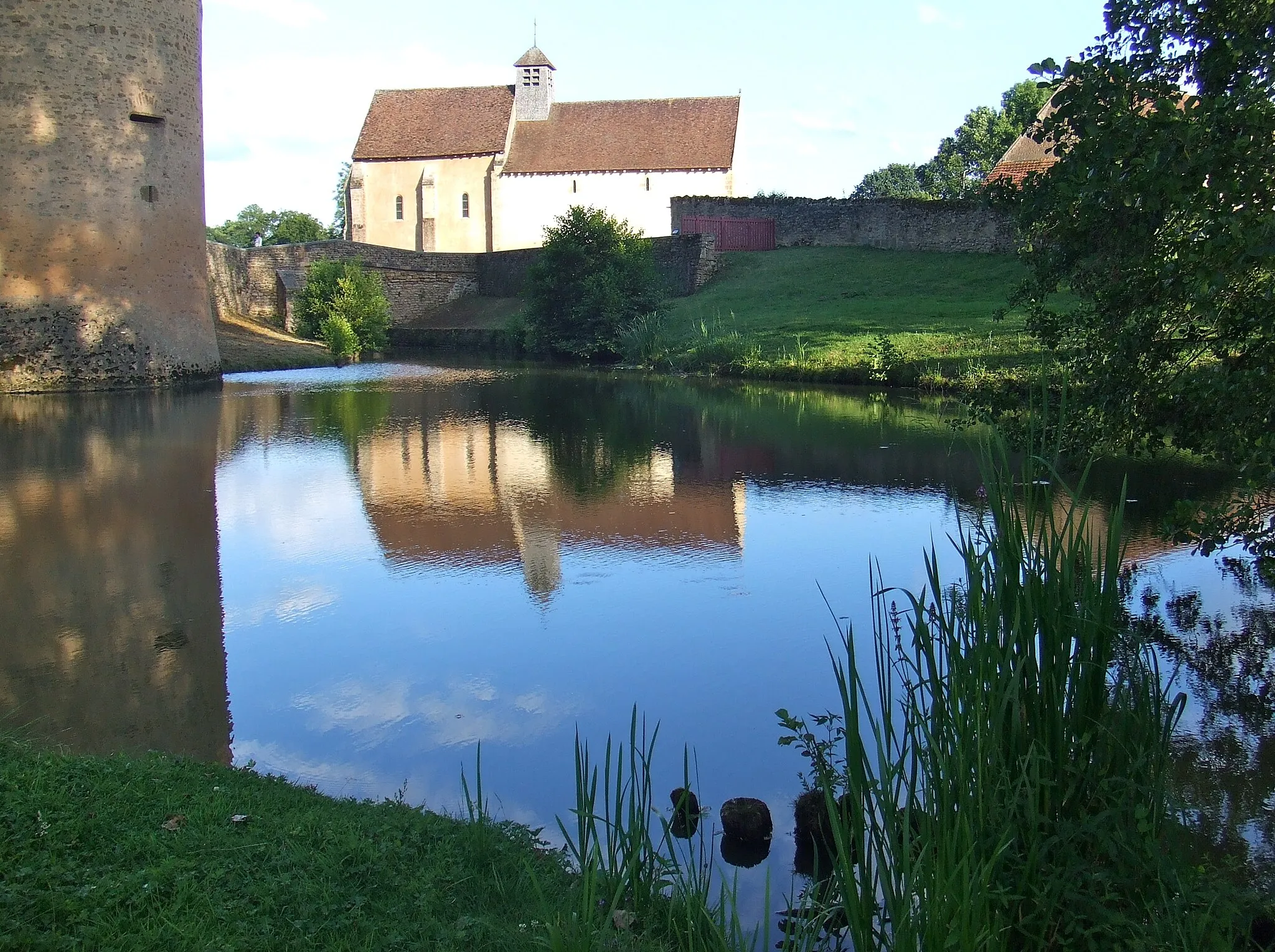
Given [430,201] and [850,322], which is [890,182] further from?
[850,322]

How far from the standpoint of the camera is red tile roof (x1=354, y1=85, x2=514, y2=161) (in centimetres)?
5056

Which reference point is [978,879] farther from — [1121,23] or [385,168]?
[385,168]

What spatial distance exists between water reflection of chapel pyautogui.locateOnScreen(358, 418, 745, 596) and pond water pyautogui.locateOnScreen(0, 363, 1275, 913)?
4cm

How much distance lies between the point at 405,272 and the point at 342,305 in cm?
741

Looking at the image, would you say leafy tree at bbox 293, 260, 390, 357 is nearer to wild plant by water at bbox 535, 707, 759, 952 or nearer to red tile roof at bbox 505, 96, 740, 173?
red tile roof at bbox 505, 96, 740, 173

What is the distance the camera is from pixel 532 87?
167 ft

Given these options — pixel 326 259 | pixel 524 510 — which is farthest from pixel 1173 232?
pixel 326 259

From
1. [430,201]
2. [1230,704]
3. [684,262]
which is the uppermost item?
[430,201]

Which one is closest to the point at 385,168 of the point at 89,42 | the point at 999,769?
the point at 89,42

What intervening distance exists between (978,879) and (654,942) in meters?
0.92

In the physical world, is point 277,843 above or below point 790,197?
below

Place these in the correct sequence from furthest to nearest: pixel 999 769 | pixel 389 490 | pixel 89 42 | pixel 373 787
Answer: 1. pixel 89 42
2. pixel 389 490
3. pixel 373 787
4. pixel 999 769

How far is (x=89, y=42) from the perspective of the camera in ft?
62.5

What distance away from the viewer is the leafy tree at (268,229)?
8169 cm
